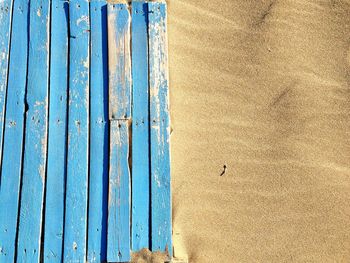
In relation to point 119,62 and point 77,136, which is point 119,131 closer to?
point 77,136

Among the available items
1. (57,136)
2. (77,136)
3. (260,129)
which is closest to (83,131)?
(77,136)

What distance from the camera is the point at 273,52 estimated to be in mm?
4637

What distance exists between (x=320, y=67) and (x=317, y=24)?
46cm

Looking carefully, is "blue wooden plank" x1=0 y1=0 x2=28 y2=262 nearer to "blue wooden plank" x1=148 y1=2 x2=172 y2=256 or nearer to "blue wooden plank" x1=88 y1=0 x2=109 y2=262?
"blue wooden plank" x1=88 y1=0 x2=109 y2=262

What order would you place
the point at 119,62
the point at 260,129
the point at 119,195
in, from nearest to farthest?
the point at 119,195
the point at 119,62
the point at 260,129

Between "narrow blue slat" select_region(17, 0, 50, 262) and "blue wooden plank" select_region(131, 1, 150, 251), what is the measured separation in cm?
69

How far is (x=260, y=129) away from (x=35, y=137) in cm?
194

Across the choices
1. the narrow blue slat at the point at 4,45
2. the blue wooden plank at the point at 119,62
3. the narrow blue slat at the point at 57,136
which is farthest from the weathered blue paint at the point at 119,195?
the narrow blue slat at the point at 4,45

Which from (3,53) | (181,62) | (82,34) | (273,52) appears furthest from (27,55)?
(273,52)

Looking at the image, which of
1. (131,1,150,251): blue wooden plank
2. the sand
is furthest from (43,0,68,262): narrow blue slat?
the sand

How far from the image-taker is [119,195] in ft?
12.1

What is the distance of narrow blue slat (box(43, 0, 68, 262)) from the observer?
11.9 ft

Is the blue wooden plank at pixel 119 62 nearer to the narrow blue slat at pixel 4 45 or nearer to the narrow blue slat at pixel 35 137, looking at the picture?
the narrow blue slat at pixel 35 137

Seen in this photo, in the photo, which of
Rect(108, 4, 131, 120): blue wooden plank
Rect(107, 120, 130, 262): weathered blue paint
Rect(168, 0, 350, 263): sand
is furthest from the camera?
Rect(168, 0, 350, 263): sand
